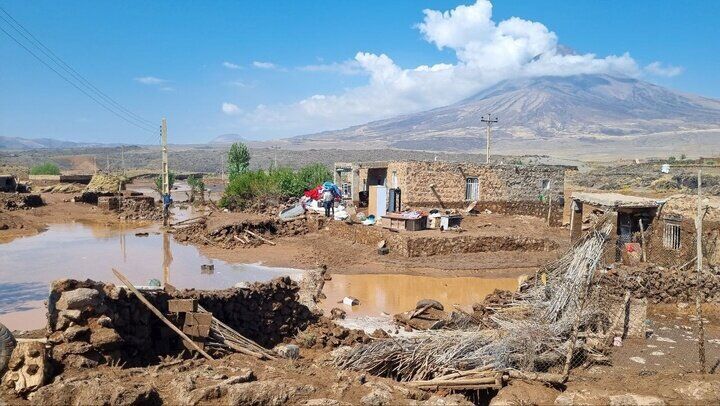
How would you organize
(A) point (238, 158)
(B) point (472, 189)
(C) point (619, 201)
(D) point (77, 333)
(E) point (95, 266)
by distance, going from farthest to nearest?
(A) point (238, 158), (B) point (472, 189), (E) point (95, 266), (C) point (619, 201), (D) point (77, 333)

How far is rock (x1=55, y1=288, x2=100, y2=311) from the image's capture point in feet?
25.0

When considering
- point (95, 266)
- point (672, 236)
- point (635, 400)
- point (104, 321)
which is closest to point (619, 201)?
point (672, 236)

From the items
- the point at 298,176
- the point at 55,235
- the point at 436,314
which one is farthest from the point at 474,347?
the point at 298,176

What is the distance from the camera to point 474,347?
338 inches

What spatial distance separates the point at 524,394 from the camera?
722 centimetres

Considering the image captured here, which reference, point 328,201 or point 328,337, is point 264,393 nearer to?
point 328,337

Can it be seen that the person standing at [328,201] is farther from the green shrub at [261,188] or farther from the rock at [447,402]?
the rock at [447,402]

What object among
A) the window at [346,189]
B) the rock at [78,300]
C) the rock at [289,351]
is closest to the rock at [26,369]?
the rock at [78,300]

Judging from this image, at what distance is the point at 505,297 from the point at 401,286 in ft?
14.1

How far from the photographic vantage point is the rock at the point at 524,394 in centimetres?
689

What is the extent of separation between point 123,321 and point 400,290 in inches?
369

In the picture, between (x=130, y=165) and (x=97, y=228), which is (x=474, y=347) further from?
(x=130, y=165)

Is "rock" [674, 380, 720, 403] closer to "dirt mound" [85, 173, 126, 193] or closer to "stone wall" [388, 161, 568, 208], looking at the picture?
"stone wall" [388, 161, 568, 208]

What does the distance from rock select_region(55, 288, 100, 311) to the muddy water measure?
6.81 m
